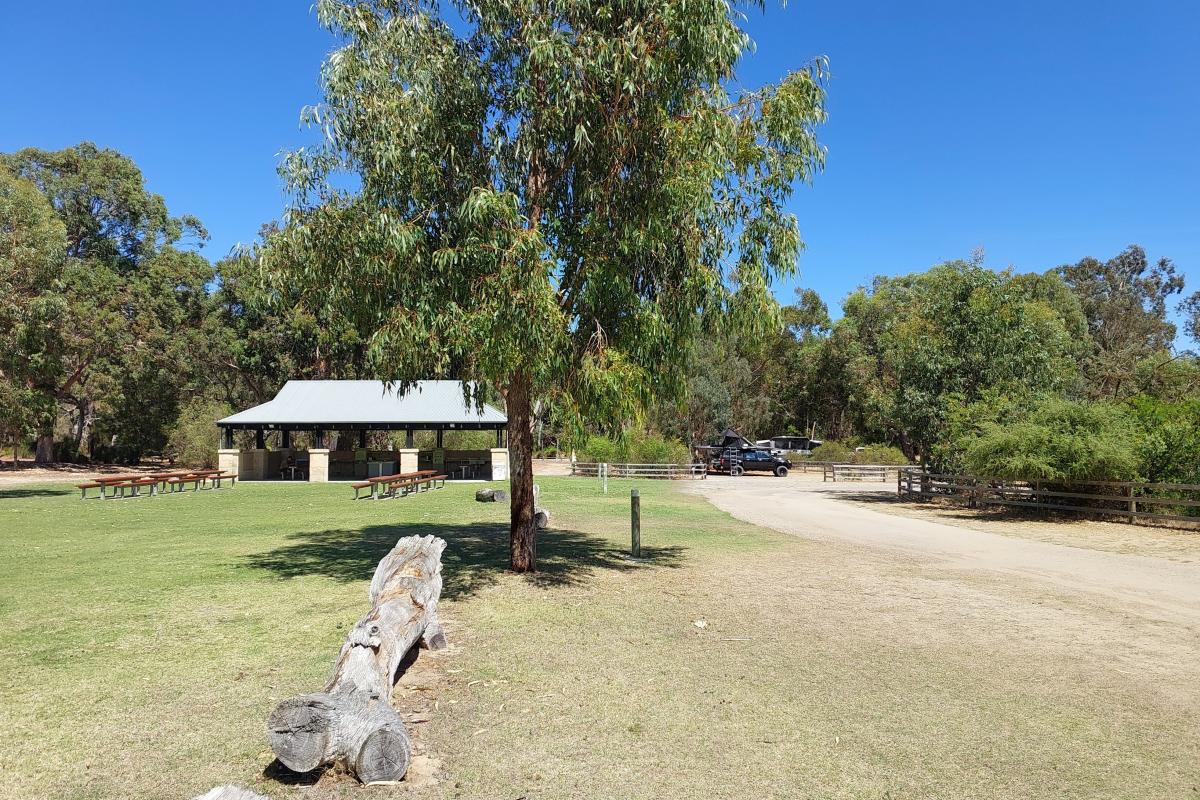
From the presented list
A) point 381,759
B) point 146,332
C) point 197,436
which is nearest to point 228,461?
point 197,436

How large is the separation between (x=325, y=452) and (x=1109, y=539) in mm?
28404

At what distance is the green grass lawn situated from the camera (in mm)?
4430

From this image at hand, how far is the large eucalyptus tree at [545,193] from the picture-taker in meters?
8.91

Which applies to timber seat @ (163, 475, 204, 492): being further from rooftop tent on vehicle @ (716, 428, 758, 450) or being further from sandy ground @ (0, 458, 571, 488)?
rooftop tent on vehicle @ (716, 428, 758, 450)

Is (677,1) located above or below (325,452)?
above

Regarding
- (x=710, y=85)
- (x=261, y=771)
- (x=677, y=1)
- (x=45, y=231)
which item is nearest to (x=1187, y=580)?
(x=710, y=85)

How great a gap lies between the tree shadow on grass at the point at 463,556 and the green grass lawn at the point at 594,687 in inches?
4.1

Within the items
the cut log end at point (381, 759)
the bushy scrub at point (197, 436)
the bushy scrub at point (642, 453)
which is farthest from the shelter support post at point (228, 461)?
the cut log end at point (381, 759)

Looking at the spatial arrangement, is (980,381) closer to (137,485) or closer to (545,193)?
(545,193)

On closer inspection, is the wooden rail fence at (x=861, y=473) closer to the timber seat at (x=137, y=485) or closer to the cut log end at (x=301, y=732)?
the timber seat at (x=137, y=485)

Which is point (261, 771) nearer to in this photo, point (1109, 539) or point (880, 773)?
Result: point (880, 773)

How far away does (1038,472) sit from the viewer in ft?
64.5

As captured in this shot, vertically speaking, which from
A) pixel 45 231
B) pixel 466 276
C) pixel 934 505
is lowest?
pixel 934 505

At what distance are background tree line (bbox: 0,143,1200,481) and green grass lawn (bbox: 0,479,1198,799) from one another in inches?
96.0
